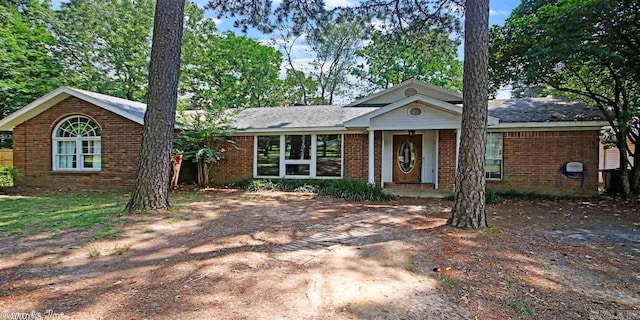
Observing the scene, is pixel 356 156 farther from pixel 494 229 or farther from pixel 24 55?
pixel 24 55

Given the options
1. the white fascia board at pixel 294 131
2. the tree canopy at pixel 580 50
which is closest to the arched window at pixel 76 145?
the white fascia board at pixel 294 131

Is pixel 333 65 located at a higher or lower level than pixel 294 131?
higher

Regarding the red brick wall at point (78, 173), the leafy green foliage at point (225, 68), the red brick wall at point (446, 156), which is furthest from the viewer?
the leafy green foliage at point (225, 68)

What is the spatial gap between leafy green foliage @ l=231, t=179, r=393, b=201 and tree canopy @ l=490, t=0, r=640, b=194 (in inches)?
223

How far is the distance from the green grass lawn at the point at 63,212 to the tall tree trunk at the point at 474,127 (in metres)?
6.14

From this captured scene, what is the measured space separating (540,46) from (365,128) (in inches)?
218

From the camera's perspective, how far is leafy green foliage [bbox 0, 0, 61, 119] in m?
16.9

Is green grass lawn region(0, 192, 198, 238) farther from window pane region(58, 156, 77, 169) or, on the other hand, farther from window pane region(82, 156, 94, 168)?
window pane region(58, 156, 77, 169)

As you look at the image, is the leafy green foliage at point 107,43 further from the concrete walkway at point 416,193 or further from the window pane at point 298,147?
the concrete walkway at point 416,193

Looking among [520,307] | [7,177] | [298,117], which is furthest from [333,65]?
[520,307]

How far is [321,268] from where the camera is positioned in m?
4.53

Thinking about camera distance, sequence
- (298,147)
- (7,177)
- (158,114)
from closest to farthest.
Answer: (158,114) → (7,177) → (298,147)

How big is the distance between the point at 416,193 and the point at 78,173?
12172 mm

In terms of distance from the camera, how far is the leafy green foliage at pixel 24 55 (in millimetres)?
16859
